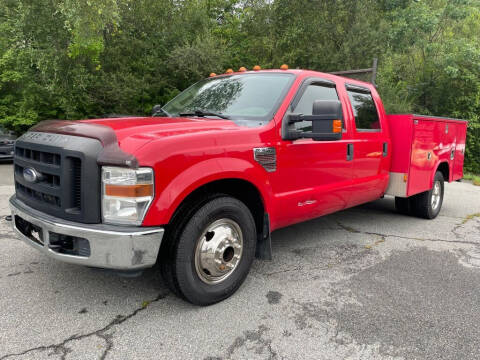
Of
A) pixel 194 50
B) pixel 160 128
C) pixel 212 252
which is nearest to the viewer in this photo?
pixel 160 128

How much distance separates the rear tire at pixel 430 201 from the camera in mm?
5672

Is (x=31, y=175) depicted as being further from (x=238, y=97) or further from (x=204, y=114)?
(x=238, y=97)

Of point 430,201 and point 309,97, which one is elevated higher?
point 309,97

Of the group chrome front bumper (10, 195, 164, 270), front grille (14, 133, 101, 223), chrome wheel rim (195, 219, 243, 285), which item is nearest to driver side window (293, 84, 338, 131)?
chrome wheel rim (195, 219, 243, 285)

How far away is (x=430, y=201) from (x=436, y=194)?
43 cm

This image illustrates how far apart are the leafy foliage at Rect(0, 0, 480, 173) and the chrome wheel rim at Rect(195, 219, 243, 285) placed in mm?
10706

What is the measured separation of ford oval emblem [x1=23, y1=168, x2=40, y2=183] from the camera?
2.70 m

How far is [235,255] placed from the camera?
9.84 feet

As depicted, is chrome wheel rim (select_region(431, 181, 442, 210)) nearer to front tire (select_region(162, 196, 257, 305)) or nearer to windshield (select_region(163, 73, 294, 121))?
windshield (select_region(163, 73, 294, 121))

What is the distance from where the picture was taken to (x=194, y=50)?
1453 cm

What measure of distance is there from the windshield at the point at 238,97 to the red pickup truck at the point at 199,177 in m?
0.02

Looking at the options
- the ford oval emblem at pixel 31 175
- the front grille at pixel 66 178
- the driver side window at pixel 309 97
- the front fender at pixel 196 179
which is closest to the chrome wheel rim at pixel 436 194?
the driver side window at pixel 309 97

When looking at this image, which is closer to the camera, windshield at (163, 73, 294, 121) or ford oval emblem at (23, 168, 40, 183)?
ford oval emblem at (23, 168, 40, 183)

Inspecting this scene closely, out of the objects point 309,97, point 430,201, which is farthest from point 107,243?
point 430,201
